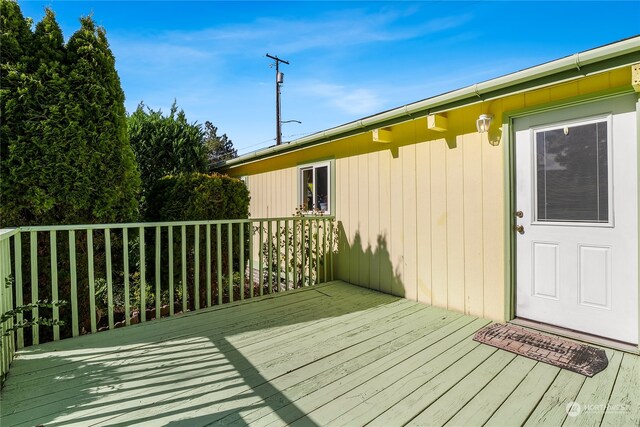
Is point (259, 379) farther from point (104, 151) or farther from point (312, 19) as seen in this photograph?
point (312, 19)

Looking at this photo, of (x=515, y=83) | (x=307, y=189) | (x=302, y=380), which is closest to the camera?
(x=302, y=380)

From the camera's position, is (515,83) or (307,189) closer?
(515,83)

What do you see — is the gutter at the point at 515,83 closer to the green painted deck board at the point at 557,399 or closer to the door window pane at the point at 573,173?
the door window pane at the point at 573,173

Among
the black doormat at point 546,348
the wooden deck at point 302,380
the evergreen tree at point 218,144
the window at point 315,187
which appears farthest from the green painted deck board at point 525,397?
the evergreen tree at point 218,144

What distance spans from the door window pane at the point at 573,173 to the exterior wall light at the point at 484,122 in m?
0.44

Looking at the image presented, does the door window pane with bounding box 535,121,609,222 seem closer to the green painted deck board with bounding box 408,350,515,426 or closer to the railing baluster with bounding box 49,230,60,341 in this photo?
the green painted deck board with bounding box 408,350,515,426

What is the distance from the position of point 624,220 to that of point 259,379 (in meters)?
3.03

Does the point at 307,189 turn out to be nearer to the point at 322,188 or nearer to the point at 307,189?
the point at 307,189

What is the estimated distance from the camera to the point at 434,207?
3.62 metres

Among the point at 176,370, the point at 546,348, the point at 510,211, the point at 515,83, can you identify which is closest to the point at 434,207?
the point at 510,211

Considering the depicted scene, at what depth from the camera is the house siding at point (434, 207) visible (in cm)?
307

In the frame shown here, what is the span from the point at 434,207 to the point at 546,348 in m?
1.72

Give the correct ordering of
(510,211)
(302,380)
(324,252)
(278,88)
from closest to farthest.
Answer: (302,380), (510,211), (324,252), (278,88)

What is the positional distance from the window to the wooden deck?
2.65 m
